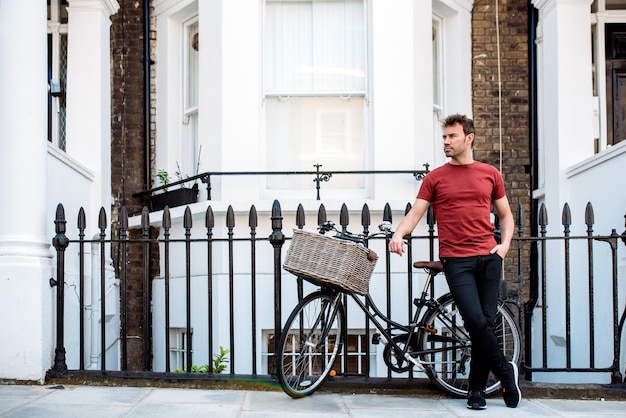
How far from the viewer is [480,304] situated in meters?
4.75

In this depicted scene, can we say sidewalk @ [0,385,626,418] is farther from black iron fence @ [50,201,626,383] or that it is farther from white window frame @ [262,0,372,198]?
Answer: white window frame @ [262,0,372,198]

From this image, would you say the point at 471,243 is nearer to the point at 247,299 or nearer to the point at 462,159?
the point at 462,159

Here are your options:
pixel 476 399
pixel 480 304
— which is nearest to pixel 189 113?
pixel 480 304

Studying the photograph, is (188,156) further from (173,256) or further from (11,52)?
(11,52)

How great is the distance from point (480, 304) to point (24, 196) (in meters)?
3.20

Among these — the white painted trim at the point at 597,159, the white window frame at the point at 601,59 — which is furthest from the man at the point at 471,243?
the white window frame at the point at 601,59

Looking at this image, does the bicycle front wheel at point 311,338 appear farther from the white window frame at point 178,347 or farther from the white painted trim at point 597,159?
the white window frame at point 178,347

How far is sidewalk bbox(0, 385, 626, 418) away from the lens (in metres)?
4.61

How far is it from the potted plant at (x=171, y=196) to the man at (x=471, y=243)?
3.48m

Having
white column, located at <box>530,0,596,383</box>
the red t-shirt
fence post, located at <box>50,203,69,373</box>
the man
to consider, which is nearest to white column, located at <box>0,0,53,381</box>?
fence post, located at <box>50,203,69,373</box>

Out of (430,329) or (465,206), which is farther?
(430,329)

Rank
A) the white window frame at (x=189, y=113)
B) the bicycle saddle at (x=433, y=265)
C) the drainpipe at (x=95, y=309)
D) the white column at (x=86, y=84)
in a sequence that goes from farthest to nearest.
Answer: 1. the white window frame at (x=189, y=113)
2. the white column at (x=86, y=84)
3. the drainpipe at (x=95, y=309)
4. the bicycle saddle at (x=433, y=265)

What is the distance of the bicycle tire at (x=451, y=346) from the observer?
510 cm

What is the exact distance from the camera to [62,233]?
5426 millimetres
